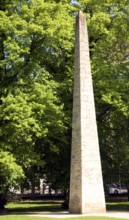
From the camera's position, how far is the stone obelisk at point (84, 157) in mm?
18938

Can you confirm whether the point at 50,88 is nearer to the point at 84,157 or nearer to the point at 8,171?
the point at 84,157

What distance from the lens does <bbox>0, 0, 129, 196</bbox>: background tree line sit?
21.2 m

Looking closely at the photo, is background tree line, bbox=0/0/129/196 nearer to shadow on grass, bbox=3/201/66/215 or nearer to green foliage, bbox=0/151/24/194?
green foliage, bbox=0/151/24/194

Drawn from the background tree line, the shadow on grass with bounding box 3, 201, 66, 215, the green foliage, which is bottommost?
the shadow on grass with bounding box 3, 201, 66, 215

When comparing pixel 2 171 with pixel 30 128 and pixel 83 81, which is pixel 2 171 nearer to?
pixel 30 128

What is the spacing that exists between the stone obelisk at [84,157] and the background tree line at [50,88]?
Answer: 86.1 inches

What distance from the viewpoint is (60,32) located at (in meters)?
22.2

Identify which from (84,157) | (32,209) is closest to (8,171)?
(84,157)

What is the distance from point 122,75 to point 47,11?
6.21 m

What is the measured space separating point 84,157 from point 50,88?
5.32 m

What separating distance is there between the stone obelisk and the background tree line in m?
2.19

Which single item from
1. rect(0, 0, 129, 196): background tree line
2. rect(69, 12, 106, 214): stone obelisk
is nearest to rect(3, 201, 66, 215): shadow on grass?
rect(0, 0, 129, 196): background tree line

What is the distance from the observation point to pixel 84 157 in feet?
63.0

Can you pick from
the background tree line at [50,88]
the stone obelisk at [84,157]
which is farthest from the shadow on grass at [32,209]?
the stone obelisk at [84,157]
